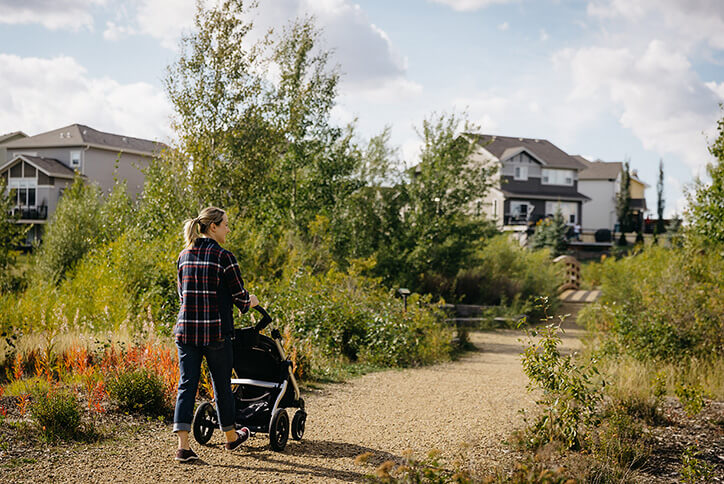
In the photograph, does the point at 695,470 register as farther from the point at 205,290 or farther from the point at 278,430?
the point at 205,290

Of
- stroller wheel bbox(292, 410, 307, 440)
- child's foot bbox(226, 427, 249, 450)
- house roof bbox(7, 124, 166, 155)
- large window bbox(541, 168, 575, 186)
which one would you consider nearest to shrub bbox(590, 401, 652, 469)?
stroller wheel bbox(292, 410, 307, 440)

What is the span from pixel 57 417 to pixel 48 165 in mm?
41662

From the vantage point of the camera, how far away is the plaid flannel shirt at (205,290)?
200 inches

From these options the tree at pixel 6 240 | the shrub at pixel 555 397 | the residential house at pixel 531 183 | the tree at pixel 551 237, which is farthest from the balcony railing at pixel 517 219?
the shrub at pixel 555 397

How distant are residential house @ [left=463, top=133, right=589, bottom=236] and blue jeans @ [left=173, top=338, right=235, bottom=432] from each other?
3973cm

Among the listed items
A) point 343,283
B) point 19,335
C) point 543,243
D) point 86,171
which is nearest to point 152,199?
point 343,283

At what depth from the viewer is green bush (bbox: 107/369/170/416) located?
6.48 m

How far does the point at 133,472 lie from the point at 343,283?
333 inches

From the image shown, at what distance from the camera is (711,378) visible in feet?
27.7

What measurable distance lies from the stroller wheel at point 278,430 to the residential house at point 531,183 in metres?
39.3

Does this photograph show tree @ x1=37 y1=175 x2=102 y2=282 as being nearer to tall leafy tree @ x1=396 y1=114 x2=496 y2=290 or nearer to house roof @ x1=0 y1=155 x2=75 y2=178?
tall leafy tree @ x1=396 y1=114 x2=496 y2=290

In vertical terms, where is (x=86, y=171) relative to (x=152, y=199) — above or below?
above

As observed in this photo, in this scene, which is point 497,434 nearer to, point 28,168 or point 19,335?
point 19,335

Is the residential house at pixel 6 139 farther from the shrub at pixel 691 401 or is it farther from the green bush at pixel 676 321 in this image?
the shrub at pixel 691 401
